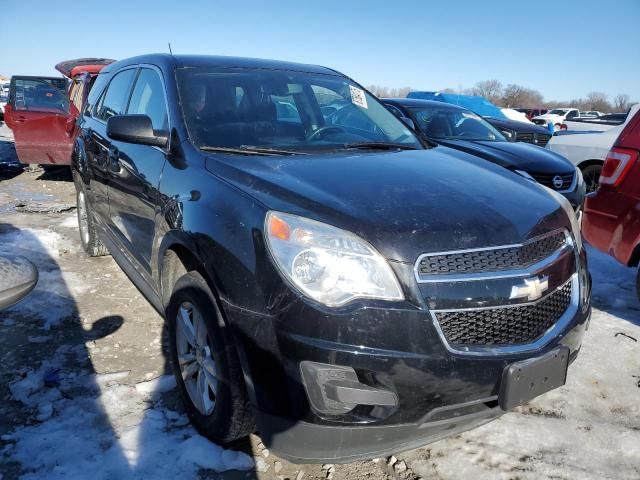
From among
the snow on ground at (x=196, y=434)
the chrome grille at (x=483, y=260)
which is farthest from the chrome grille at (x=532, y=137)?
the chrome grille at (x=483, y=260)

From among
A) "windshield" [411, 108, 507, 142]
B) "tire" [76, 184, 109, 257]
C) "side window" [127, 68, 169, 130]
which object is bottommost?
"tire" [76, 184, 109, 257]

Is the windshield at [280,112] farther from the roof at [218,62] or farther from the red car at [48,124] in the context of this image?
the red car at [48,124]

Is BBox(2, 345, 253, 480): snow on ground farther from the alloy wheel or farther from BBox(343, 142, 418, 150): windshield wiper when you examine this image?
BBox(343, 142, 418, 150): windshield wiper

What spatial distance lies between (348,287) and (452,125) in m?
5.91

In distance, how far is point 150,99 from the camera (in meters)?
3.13

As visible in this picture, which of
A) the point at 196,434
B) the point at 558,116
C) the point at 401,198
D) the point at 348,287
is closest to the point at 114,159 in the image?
the point at 196,434

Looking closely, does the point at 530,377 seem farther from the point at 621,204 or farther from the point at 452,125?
the point at 452,125

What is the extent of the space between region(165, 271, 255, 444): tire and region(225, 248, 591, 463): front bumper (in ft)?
0.67

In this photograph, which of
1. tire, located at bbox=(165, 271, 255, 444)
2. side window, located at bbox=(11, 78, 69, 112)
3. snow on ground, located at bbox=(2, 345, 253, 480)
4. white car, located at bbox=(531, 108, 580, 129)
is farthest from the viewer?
white car, located at bbox=(531, 108, 580, 129)

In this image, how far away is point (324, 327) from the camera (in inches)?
67.2

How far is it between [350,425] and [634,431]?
5.55 ft

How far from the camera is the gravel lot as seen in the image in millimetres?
2244

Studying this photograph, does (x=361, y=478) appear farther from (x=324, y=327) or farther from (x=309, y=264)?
(x=309, y=264)

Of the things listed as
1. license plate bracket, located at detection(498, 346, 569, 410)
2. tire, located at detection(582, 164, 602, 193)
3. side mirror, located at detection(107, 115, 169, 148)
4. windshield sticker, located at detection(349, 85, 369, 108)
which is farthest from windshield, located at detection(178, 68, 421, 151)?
tire, located at detection(582, 164, 602, 193)
